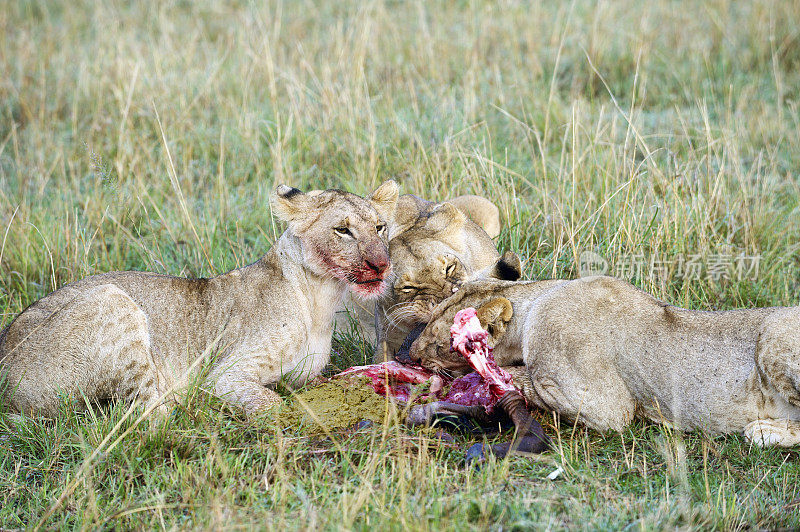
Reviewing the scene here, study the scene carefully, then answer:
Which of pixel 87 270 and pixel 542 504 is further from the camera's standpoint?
pixel 87 270

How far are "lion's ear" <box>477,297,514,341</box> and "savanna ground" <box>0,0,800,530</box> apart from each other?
640 mm

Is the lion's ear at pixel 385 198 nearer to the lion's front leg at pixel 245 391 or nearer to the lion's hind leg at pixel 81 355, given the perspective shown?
the lion's front leg at pixel 245 391

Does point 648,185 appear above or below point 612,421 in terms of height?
above

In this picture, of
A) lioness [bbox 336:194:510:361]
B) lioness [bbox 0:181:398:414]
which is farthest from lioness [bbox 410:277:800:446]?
lioness [bbox 0:181:398:414]

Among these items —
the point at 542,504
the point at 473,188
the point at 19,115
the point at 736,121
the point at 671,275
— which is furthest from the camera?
the point at 19,115

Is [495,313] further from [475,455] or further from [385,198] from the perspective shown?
[385,198]

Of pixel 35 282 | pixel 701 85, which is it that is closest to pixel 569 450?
pixel 35 282

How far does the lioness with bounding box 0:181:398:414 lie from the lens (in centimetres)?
450

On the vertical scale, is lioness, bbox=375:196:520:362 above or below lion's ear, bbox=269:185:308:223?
below

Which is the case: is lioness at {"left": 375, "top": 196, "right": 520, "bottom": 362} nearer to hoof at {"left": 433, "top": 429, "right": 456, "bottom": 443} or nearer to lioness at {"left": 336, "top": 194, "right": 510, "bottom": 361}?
lioness at {"left": 336, "top": 194, "right": 510, "bottom": 361}

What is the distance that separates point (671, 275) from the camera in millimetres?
6223

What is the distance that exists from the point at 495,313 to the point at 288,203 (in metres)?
1.35

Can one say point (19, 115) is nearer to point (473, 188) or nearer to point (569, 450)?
point (473, 188)

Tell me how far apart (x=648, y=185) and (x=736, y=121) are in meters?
2.42
